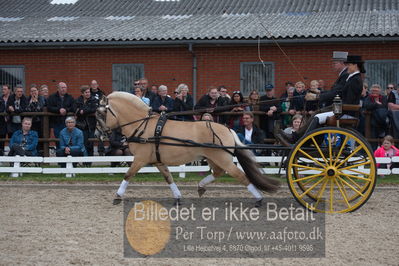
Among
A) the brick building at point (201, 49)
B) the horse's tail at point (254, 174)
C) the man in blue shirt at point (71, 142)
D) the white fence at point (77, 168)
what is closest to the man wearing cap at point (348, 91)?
the horse's tail at point (254, 174)

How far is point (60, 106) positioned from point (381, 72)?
878 centimetres

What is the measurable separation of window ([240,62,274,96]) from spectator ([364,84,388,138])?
212 inches

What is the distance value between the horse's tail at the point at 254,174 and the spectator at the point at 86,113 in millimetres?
5234

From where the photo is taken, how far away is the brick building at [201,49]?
18.3 m

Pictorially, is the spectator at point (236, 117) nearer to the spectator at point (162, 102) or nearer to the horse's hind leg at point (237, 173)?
the spectator at point (162, 102)

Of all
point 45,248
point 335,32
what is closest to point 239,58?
point 335,32

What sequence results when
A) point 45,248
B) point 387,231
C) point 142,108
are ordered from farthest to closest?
point 142,108 → point 387,231 → point 45,248

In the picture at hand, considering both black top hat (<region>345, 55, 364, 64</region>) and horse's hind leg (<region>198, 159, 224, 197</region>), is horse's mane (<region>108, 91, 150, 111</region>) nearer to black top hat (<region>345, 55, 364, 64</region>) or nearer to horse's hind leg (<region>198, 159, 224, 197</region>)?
horse's hind leg (<region>198, 159, 224, 197</region>)

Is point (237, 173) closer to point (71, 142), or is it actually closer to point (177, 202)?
point (177, 202)

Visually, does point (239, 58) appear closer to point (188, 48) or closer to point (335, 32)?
point (188, 48)

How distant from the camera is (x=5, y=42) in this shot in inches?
764

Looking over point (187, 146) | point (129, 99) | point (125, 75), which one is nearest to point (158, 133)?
point (187, 146)

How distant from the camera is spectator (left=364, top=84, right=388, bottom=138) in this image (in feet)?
45.6

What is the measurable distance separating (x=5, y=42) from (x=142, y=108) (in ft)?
32.6
